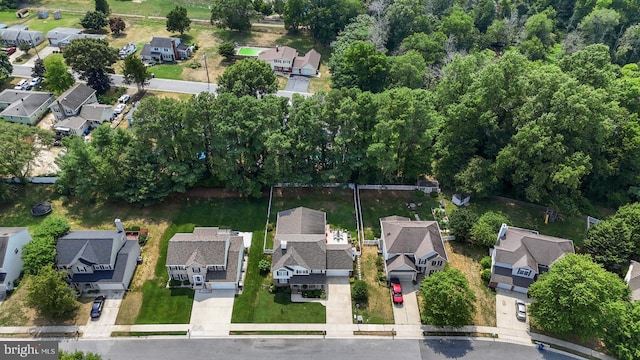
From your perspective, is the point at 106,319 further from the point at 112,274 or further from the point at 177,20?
the point at 177,20

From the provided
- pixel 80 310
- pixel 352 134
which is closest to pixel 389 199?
pixel 352 134

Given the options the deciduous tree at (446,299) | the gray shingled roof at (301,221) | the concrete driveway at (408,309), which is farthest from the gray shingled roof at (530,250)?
the gray shingled roof at (301,221)

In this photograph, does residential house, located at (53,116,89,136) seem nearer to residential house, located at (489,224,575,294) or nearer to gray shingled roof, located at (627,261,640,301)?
residential house, located at (489,224,575,294)

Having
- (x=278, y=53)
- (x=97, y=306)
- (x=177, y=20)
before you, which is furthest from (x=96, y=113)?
(x=97, y=306)

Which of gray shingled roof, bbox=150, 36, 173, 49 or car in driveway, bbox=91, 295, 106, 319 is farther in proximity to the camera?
gray shingled roof, bbox=150, 36, 173, 49

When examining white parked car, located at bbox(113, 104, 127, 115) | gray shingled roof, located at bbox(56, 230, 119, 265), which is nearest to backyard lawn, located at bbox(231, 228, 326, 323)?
gray shingled roof, located at bbox(56, 230, 119, 265)
